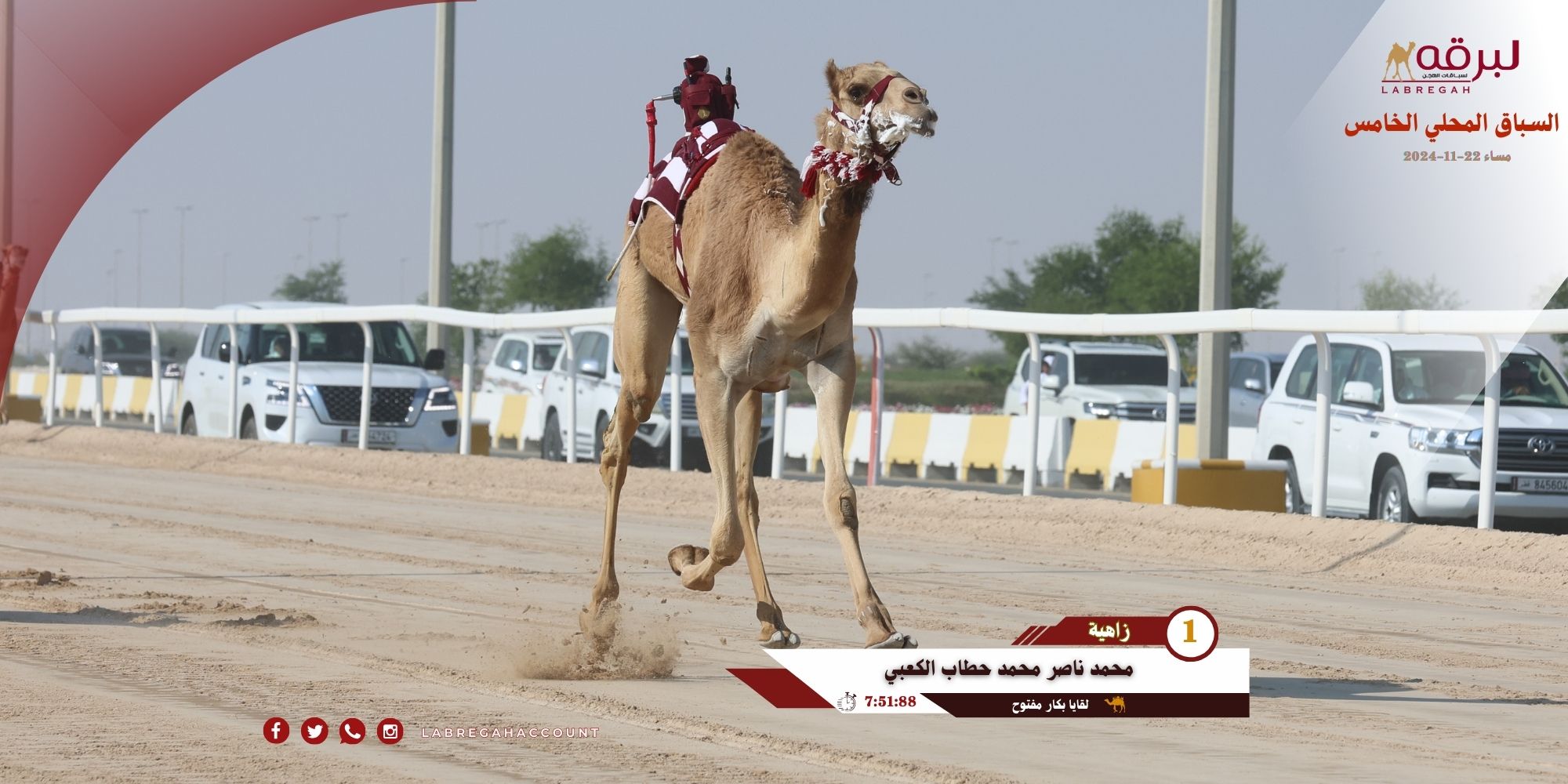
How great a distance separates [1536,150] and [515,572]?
1184cm

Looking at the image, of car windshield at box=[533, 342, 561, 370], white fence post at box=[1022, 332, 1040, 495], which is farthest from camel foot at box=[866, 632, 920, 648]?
car windshield at box=[533, 342, 561, 370]

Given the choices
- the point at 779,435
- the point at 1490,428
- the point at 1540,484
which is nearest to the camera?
the point at 1490,428

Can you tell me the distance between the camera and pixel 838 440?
26.9 feet

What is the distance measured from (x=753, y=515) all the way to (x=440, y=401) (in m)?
16.8

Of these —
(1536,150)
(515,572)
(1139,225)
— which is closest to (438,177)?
(1536,150)

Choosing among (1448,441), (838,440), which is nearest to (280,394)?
(1448,441)

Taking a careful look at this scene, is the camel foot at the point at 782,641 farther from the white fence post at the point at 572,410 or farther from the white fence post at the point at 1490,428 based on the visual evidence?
the white fence post at the point at 572,410

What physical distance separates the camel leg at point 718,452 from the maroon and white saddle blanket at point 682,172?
605 mm

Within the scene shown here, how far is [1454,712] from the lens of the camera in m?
7.48

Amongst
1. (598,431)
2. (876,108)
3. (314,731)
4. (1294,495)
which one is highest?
(876,108)

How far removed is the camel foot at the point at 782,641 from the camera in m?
8.58

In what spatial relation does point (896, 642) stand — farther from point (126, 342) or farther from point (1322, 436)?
point (126, 342)

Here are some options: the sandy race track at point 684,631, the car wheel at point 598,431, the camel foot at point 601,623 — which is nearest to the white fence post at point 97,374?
the car wheel at point 598,431

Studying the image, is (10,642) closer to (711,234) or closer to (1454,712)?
(711,234)
